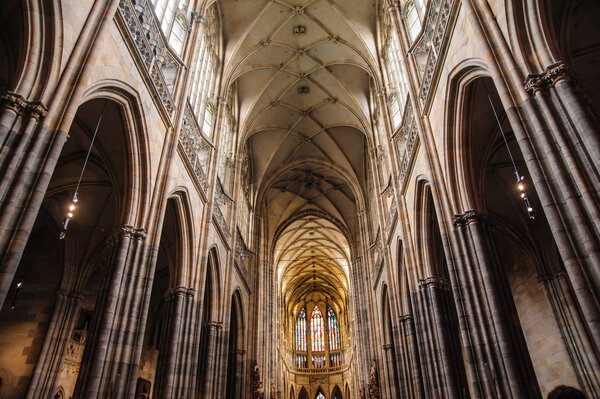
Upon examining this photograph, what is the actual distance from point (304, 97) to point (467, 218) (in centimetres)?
1558

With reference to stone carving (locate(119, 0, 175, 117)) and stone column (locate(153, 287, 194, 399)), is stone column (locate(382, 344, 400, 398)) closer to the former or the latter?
stone column (locate(153, 287, 194, 399))

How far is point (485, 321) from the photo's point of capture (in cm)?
752

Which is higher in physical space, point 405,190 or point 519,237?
point 405,190

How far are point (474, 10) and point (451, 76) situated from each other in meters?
1.65

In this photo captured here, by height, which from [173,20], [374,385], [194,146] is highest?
[173,20]

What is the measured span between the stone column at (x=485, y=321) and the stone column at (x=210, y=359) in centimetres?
923

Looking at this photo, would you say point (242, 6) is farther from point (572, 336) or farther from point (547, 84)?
point (572, 336)

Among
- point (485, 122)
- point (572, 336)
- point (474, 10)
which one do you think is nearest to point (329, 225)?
point (572, 336)

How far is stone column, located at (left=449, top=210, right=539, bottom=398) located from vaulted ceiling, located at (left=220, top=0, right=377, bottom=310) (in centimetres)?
1152

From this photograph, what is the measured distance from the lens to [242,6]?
1745 centimetres

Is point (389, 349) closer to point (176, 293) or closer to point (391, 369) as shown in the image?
point (391, 369)

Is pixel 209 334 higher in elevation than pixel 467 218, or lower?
lower

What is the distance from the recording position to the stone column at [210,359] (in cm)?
1377

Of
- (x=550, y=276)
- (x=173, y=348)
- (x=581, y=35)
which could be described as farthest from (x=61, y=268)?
(x=550, y=276)
